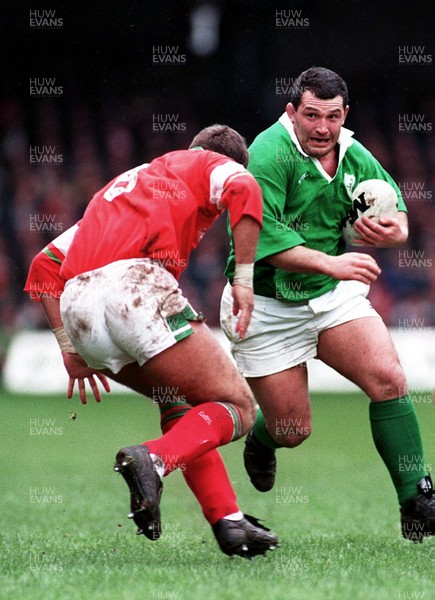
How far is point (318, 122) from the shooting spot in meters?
5.30

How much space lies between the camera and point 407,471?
16.9ft

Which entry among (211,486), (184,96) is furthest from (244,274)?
(184,96)

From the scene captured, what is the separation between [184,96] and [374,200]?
13405 millimetres

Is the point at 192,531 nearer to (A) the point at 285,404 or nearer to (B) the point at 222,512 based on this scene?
(A) the point at 285,404

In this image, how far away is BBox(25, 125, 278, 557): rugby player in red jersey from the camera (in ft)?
14.4

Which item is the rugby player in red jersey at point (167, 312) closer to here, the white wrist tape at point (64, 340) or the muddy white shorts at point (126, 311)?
the muddy white shorts at point (126, 311)

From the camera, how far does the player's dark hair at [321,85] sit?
17.3 feet

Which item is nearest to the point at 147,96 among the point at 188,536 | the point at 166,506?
the point at 166,506

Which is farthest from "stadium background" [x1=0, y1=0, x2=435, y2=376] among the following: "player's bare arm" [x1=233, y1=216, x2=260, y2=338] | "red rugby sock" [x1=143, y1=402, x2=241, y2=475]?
"player's bare arm" [x1=233, y1=216, x2=260, y2=338]

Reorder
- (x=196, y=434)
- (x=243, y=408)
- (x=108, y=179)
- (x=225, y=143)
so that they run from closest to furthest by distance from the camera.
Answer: (x=196, y=434) → (x=243, y=408) → (x=225, y=143) → (x=108, y=179)

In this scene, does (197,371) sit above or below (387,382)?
above

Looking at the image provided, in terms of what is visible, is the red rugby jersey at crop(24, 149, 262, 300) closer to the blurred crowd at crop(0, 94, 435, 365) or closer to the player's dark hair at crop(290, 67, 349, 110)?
the player's dark hair at crop(290, 67, 349, 110)

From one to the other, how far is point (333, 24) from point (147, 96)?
3347mm

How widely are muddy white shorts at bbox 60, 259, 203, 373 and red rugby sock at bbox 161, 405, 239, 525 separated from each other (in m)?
0.59
